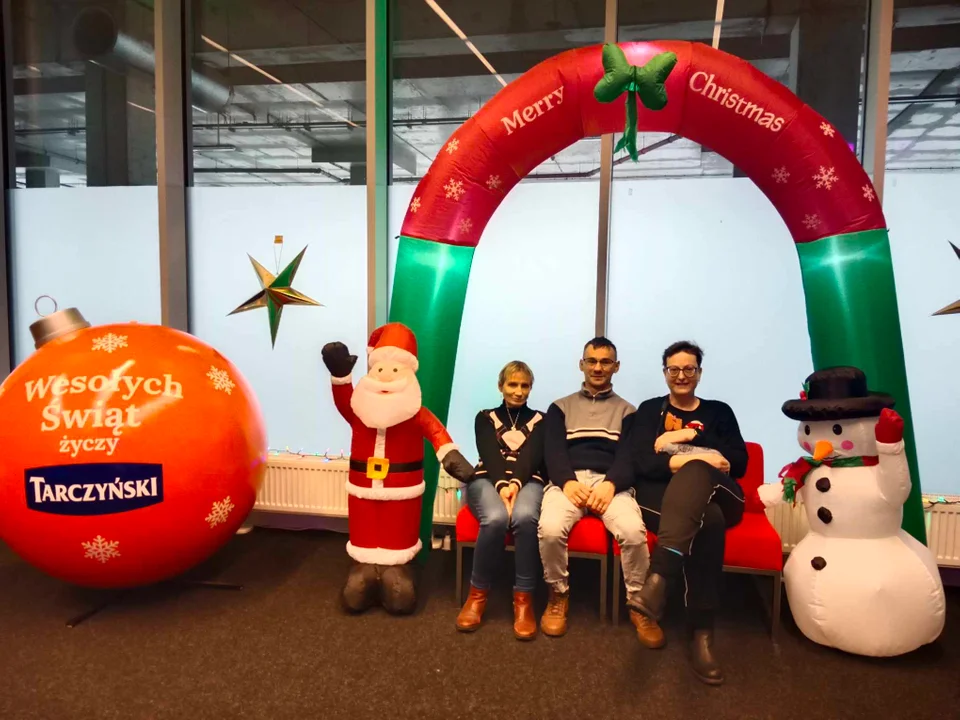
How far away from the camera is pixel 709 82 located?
8.09 feet

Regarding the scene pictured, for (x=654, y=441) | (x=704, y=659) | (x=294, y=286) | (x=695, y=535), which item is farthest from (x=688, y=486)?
(x=294, y=286)

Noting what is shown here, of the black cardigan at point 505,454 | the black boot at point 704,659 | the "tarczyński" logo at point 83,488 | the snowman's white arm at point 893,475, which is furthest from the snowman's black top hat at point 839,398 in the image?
the "tarczyński" logo at point 83,488

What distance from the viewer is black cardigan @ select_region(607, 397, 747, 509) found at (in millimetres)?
2418

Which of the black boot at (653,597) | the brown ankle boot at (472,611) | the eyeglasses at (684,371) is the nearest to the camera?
the black boot at (653,597)

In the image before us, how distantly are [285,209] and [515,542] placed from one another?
2.14 m

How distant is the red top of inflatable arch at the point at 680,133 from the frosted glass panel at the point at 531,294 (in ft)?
1.69

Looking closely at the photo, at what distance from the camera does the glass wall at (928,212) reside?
2910 mm

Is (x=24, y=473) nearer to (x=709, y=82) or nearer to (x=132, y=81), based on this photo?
(x=132, y=81)

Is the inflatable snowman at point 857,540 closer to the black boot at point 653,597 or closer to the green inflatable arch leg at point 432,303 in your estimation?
the black boot at point 653,597

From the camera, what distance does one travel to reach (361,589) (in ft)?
8.13

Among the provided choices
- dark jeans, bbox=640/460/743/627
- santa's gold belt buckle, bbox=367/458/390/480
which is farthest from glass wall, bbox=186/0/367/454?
dark jeans, bbox=640/460/743/627

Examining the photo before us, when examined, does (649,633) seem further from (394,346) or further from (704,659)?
(394,346)

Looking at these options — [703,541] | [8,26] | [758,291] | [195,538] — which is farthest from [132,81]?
[703,541]

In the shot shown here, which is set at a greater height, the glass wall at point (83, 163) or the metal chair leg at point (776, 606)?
the glass wall at point (83, 163)
